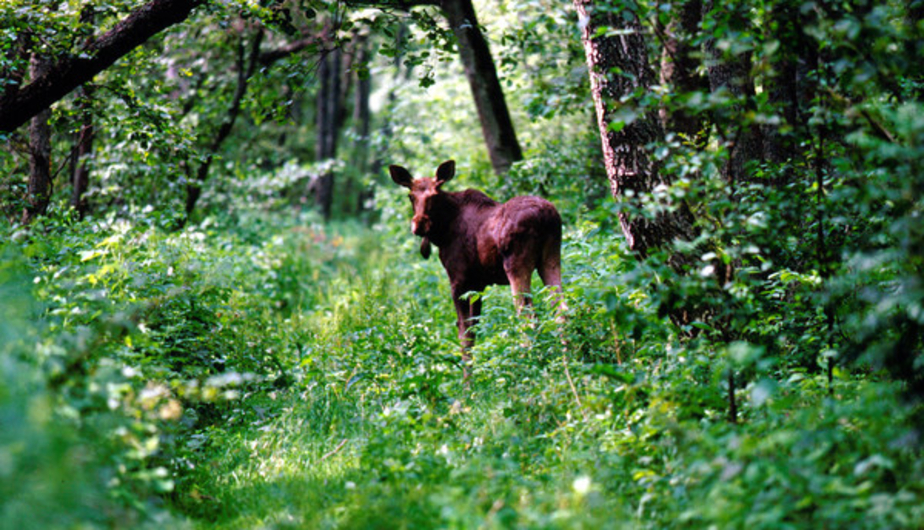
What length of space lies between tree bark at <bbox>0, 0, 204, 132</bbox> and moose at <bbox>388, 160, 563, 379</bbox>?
2.27 metres

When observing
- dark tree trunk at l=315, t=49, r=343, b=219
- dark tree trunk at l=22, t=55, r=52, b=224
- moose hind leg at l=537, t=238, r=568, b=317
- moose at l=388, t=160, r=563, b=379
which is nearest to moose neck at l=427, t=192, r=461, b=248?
moose at l=388, t=160, r=563, b=379

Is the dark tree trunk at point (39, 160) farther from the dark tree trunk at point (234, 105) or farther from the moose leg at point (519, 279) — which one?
the moose leg at point (519, 279)

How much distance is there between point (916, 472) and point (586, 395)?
6.34 feet

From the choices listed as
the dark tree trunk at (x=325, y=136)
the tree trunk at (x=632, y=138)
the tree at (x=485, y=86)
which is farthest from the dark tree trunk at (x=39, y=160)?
the dark tree trunk at (x=325, y=136)

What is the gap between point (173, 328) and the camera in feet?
17.9

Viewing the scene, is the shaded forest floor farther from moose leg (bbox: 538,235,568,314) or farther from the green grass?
moose leg (bbox: 538,235,568,314)

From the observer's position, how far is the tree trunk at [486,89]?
33.7ft

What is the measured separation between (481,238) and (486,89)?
5197mm

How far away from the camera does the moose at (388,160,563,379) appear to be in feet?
18.9

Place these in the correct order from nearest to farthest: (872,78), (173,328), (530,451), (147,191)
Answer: (872,78), (530,451), (173,328), (147,191)

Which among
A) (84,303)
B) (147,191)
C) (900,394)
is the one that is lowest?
(900,394)

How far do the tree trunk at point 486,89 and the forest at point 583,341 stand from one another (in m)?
2.16

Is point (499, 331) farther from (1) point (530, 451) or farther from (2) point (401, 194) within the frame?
(2) point (401, 194)

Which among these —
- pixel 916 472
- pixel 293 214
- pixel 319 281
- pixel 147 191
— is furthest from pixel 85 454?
pixel 293 214
